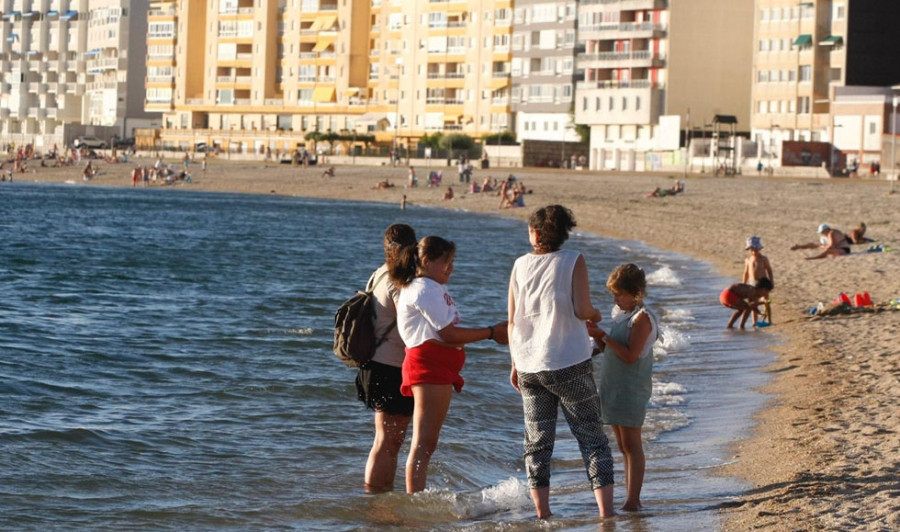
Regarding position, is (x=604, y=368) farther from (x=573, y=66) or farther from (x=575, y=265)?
(x=573, y=66)

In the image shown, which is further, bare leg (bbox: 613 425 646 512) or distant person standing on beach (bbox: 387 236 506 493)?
bare leg (bbox: 613 425 646 512)

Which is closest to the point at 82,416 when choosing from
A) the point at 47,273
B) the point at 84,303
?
the point at 84,303

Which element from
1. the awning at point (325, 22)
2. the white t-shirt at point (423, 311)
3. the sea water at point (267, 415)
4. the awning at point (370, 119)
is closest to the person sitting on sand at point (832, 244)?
the sea water at point (267, 415)

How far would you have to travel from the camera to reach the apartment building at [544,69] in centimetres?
10175

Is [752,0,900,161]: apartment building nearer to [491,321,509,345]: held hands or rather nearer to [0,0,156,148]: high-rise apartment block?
[0,0,156,148]: high-rise apartment block

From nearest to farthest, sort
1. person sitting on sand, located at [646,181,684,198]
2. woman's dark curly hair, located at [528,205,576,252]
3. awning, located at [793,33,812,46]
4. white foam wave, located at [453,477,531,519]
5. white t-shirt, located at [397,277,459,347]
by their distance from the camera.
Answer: woman's dark curly hair, located at [528,205,576,252] < white t-shirt, located at [397,277,459,347] < white foam wave, located at [453,477,531,519] < person sitting on sand, located at [646,181,684,198] < awning, located at [793,33,812,46]

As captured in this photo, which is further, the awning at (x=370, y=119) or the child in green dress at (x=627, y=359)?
the awning at (x=370, y=119)

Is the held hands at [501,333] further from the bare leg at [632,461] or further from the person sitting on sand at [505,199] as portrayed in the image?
the person sitting on sand at [505,199]

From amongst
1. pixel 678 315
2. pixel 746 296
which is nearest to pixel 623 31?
pixel 678 315

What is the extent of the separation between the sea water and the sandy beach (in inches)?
13.2

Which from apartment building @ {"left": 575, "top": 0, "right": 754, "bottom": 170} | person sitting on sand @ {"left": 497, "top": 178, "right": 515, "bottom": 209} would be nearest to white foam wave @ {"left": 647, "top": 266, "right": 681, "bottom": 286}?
person sitting on sand @ {"left": 497, "top": 178, "right": 515, "bottom": 209}

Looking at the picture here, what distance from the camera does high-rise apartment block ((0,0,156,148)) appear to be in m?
142

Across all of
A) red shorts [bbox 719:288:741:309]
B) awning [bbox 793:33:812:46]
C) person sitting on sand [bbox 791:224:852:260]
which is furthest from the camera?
awning [bbox 793:33:812:46]

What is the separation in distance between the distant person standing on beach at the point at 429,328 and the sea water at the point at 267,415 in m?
0.93
